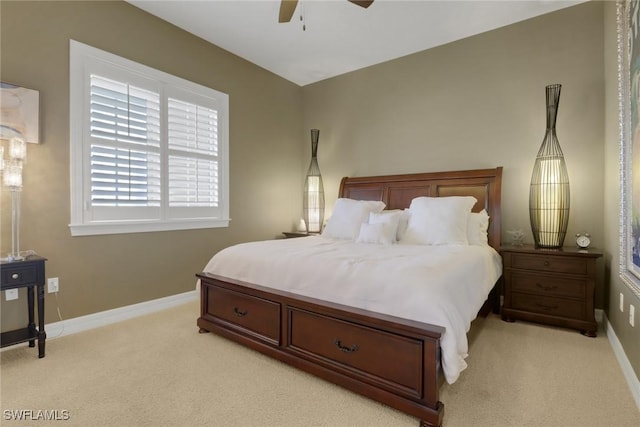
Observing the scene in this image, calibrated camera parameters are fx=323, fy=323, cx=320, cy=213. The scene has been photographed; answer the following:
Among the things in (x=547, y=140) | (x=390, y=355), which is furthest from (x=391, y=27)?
(x=390, y=355)

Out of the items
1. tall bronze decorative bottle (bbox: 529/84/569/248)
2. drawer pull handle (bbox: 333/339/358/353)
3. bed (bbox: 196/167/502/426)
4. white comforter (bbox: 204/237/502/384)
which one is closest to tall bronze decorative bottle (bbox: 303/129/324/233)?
bed (bbox: 196/167/502/426)

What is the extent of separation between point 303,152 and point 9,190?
3.61 metres

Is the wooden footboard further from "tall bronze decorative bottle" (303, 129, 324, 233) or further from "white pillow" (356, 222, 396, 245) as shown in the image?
"tall bronze decorative bottle" (303, 129, 324, 233)

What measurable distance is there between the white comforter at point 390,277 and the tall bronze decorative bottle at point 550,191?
26.3 inches

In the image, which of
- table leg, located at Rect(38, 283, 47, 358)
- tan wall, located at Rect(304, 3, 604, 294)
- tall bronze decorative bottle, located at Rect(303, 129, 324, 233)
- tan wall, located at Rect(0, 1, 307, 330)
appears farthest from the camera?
tall bronze decorative bottle, located at Rect(303, 129, 324, 233)

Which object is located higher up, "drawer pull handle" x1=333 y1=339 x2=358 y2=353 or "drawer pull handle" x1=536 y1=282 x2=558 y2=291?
"drawer pull handle" x1=536 y1=282 x2=558 y2=291

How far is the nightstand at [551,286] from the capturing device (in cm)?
276

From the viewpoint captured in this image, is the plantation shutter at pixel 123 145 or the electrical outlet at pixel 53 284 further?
the plantation shutter at pixel 123 145

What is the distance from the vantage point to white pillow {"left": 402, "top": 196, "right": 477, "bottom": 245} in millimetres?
3074

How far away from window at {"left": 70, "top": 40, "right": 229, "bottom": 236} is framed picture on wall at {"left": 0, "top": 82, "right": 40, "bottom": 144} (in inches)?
10.0

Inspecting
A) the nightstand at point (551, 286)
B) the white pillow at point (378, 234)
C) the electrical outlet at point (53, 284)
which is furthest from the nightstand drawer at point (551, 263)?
the electrical outlet at point (53, 284)

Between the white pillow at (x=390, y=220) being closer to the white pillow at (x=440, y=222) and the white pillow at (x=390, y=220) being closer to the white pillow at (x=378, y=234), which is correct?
the white pillow at (x=378, y=234)

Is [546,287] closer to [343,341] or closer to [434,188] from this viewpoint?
[434,188]

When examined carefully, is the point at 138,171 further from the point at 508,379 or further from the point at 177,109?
the point at 508,379
